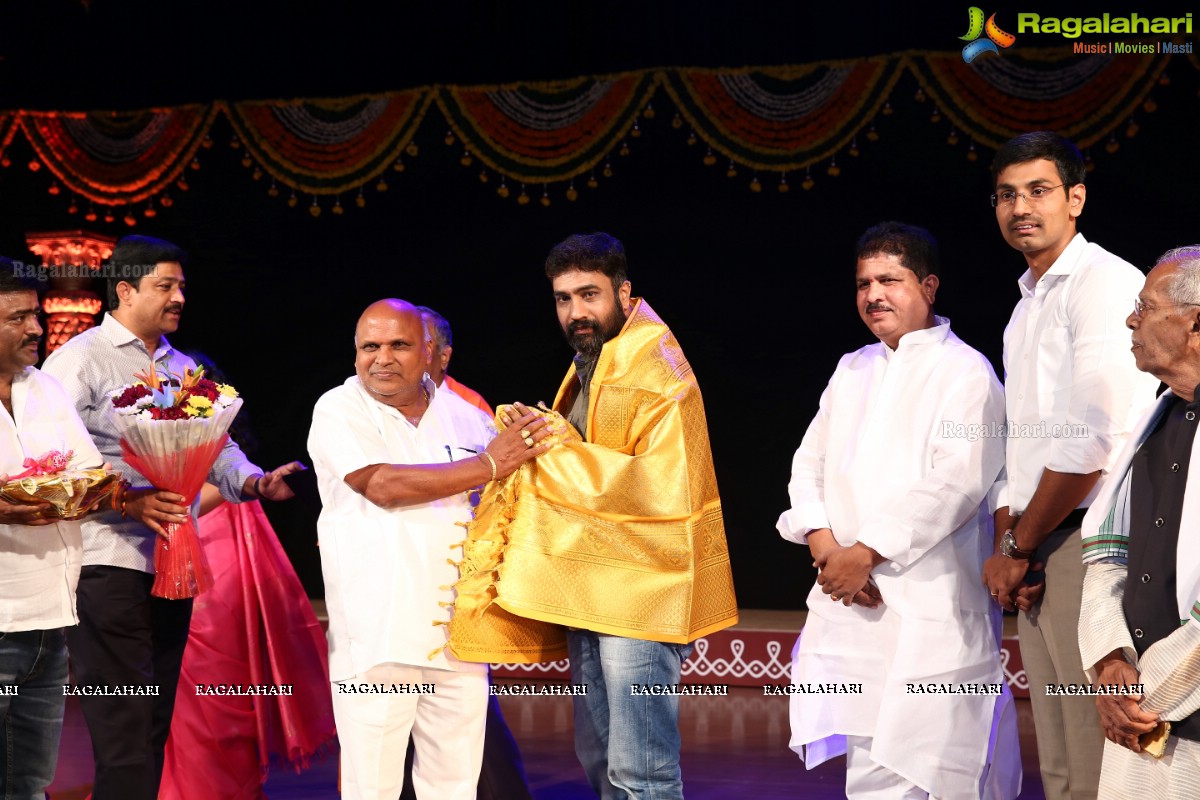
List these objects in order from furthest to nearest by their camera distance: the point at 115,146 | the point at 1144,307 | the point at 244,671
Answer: the point at 115,146 → the point at 244,671 → the point at 1144,307

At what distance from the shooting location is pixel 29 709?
3.22 metres

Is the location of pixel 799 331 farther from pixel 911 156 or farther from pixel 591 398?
pixel 591 398

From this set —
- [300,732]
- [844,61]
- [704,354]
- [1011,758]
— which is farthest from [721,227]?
[1011,758]

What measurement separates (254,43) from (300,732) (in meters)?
4.87

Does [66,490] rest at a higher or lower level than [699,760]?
higher

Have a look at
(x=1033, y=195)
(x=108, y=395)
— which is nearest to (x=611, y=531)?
(x=1033, y=195)

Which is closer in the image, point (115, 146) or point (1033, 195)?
point (1033, 195)

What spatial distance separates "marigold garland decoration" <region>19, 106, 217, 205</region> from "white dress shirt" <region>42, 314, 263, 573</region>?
429cm

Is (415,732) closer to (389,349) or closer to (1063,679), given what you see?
(389,349)

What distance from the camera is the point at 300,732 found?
4.30 meters

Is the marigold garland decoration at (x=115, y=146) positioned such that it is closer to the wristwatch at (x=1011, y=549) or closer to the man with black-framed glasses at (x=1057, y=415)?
the man with black-framed glasses at (x=1057, y=415)


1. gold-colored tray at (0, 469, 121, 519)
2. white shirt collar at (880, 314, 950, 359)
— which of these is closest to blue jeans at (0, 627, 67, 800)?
gold-colored tray at (0, 469, 121, 519)

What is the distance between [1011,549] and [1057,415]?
0.35 metres

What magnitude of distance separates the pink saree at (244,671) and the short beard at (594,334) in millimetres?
1805
